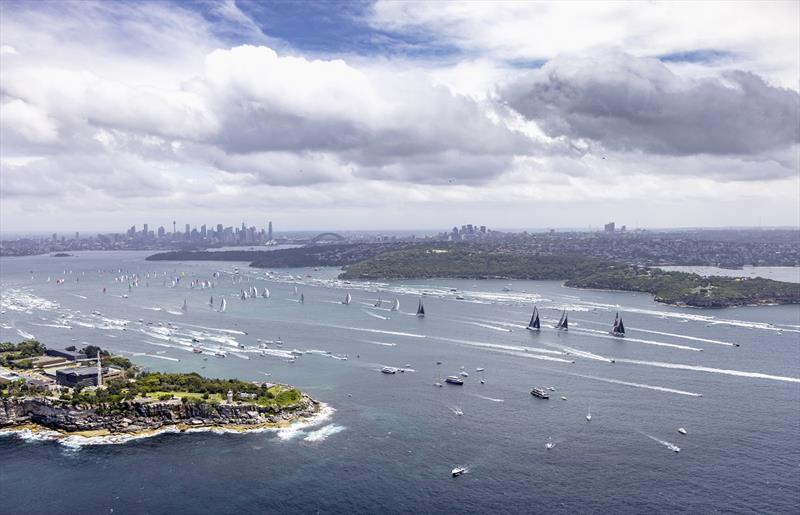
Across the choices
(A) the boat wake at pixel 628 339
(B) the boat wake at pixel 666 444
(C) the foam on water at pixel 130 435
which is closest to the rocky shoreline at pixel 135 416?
(C) the foam on water at pixel 130 435

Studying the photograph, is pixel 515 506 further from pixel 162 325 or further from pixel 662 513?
pixel 162 325

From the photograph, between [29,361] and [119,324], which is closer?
[29,361]

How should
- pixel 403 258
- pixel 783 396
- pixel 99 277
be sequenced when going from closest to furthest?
pixel 783 396
pixel 99 277
pixel 403 258

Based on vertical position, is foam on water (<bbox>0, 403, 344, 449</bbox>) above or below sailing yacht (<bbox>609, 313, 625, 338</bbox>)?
below

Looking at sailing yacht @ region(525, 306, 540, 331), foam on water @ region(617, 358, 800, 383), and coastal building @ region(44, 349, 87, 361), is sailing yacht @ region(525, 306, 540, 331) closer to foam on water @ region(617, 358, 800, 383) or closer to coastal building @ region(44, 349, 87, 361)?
foam on water @ region(617, 358, 800, 383)

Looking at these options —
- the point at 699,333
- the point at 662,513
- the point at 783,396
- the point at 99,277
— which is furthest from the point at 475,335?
the point at 99,277

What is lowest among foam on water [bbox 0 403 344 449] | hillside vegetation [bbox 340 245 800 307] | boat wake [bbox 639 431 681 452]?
foam on water [bbox 0 403 344 449]

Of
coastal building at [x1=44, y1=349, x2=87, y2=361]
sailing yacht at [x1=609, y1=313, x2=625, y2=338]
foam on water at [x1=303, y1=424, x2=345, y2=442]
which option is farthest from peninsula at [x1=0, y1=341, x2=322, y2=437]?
sailing yacht at [x1=609, y1=313, x2=625, y2=338]
